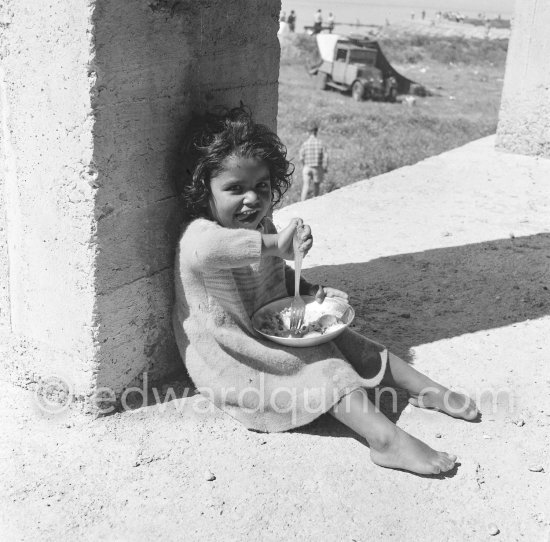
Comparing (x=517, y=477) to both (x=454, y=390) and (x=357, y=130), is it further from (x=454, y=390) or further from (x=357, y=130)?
(x=357, y=130)

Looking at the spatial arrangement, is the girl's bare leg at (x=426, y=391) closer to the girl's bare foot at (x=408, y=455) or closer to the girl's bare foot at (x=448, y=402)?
the girl's bare foot at (x=448, y=402)

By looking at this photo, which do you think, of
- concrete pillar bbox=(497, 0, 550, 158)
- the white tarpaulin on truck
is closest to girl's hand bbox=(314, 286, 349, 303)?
concrete pillar bbox=(497, 0, 550, 158)

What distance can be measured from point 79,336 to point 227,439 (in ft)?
2.45

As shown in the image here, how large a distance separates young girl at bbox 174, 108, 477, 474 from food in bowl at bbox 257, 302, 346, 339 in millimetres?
67

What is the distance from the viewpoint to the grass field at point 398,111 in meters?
11.0

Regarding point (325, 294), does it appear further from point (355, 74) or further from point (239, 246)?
point (355, 74)

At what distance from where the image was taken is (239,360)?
305 cm

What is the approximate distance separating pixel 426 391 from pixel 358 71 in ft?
58.2

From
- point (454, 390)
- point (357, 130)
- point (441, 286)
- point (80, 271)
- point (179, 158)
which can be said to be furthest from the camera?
point (357, 130)

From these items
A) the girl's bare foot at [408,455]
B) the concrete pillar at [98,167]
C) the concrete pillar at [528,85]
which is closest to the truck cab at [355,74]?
the concrete pillar at [528,85]

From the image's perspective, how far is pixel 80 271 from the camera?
2.86m

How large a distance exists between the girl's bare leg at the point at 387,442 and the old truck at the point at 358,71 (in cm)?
1746

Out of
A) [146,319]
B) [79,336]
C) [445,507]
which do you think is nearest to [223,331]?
[146,319]

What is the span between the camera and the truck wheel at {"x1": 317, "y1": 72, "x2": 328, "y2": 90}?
20844 mm
